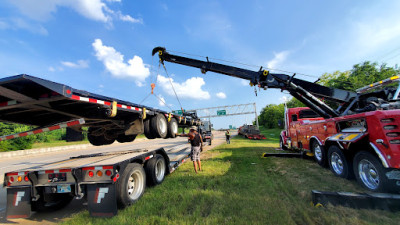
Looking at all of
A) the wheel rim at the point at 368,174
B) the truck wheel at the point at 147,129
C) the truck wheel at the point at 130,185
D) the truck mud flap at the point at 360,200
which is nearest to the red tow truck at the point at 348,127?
the wheel rim at the point at 368,174

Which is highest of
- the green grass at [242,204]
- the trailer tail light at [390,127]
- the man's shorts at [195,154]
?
the trailer tail light at [390,127]

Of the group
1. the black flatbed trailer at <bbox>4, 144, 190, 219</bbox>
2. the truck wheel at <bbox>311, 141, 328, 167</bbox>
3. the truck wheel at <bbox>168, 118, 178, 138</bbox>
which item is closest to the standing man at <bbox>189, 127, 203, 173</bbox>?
the truck wheel at <bbox>168, 118, 178, 138</bbox>

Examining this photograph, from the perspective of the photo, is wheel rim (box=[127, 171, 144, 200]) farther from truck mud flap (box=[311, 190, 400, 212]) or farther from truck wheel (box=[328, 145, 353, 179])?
truck wheel (box=[328, 145, 353, 179])

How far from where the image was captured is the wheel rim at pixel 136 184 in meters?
3.83

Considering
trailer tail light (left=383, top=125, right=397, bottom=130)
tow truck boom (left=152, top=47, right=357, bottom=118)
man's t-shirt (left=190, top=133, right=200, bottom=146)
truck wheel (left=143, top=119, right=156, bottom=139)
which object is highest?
tow truck boom (left=152, top=47, right=357, bottom=118)

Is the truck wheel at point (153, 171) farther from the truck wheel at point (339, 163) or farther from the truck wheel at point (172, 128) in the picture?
the truck wheel at point (339, 163)

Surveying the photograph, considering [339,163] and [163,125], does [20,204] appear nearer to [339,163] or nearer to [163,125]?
[163,125]

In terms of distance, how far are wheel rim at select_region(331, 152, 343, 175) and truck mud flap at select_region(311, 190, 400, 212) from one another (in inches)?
73.5

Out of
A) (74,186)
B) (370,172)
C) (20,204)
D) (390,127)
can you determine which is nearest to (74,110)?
(74,186)

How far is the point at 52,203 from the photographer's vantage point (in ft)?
12.5

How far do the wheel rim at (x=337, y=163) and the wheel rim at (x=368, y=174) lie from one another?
0.66 metres

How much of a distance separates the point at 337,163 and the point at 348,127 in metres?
1.06

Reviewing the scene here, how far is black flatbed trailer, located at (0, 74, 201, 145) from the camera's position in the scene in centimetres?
289

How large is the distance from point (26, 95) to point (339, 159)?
6940 mm
